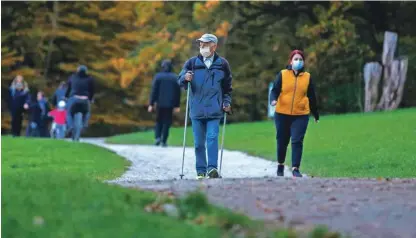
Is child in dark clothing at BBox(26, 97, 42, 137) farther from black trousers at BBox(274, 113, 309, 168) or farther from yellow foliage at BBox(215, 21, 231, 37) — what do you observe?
black trousers at BBox(274, 113, 309, 168)

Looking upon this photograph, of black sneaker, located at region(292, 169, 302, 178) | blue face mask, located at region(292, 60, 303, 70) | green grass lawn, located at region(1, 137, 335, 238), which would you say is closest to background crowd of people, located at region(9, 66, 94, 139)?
black sneaker, located at region(292, 169, 302, 178)

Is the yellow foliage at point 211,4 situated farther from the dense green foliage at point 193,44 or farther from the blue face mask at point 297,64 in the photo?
the blue face mask at point 297,64

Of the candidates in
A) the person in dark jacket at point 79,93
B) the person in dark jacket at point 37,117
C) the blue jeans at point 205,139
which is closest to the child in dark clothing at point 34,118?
the person in dark jacket at point 37,117

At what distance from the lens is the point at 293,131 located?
1504 cm

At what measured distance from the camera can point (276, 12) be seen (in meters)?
42.8

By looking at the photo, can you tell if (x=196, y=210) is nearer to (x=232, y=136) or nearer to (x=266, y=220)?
(x=266, y=220)

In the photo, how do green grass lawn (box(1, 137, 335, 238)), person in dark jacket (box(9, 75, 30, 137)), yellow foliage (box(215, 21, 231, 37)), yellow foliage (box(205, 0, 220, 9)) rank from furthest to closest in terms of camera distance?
yellow foliage (box(215, 21, 231, 37))
yellow foliage (box(205, 0, 220, 9))
person in dark jacket (box(9, 75, 30, 137))
green grass lawn (box(1, 137, 335, 238))

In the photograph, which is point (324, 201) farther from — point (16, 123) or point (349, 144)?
point (16, 123)

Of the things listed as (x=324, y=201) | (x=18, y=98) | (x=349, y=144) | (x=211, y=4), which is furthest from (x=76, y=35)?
(x=324, y=201)

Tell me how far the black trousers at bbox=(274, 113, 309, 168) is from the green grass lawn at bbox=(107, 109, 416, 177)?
1788 millimetres

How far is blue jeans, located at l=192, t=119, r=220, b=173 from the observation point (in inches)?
556

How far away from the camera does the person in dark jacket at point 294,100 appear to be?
48.7 feet

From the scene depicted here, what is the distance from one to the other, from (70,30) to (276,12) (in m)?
11.6

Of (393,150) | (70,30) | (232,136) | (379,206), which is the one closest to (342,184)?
(379,206)
